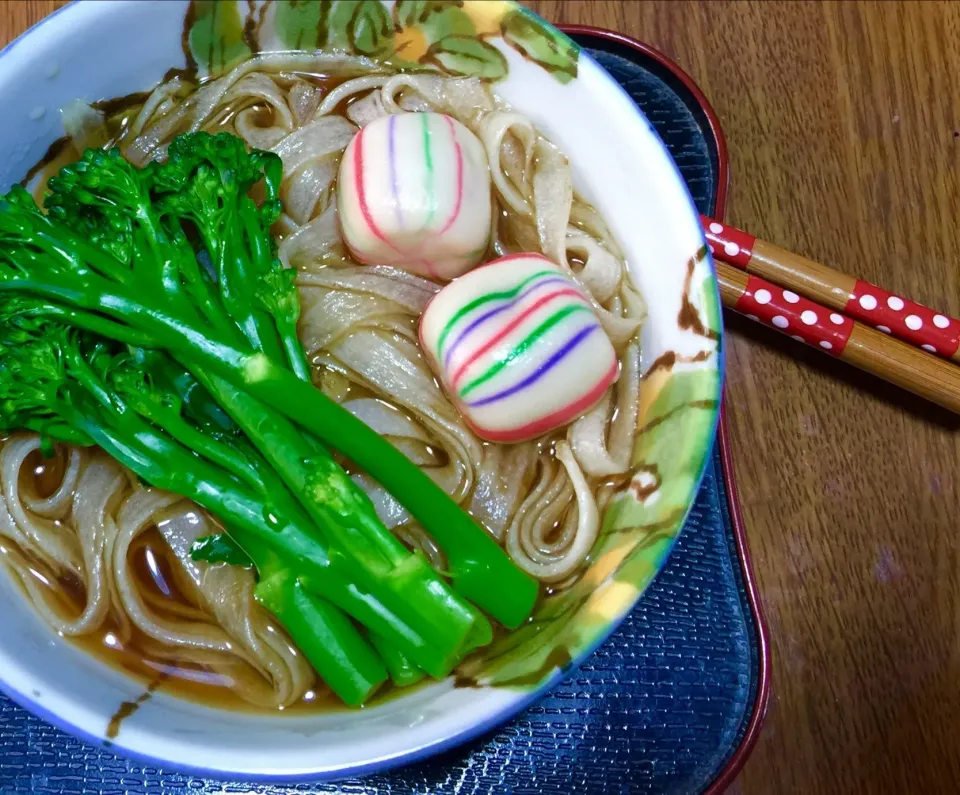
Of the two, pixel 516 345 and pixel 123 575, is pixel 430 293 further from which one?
pixel 123 575

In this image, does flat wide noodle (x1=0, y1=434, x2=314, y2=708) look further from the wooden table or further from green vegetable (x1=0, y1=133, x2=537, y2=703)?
the wooden table

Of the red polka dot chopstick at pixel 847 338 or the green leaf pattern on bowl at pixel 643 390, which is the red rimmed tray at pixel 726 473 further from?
the green leaf pattern on bowl at pixel 643 390

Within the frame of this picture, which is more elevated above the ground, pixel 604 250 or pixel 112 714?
pixel 604 250

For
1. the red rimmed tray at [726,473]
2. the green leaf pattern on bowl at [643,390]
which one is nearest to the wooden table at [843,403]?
the red rimmed tray at [726,473]

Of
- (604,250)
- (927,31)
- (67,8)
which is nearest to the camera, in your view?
(67,8)

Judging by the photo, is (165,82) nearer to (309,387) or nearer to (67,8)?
(67,8)

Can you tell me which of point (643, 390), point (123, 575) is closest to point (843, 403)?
point (643, 390)

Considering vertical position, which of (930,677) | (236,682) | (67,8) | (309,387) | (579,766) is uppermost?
(67,8)

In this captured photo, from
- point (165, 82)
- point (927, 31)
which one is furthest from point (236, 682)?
point (927, 31)

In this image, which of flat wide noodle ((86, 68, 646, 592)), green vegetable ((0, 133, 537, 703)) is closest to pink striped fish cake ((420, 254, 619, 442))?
flat wide noodle ((86, 68, 646, 592))
